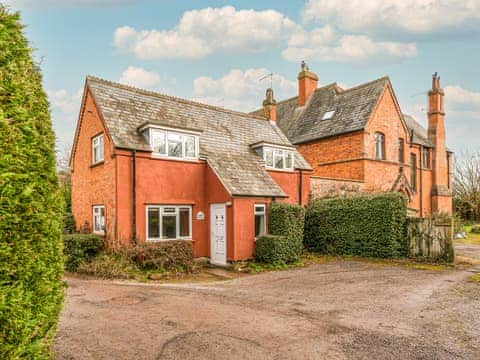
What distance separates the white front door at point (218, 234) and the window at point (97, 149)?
18.6 ft

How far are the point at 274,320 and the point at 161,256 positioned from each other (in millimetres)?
7322

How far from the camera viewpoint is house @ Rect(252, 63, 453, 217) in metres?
24.3

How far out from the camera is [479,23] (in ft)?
45.4

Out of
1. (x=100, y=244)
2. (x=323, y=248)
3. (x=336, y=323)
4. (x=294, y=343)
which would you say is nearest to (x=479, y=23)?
(x=323, y=248)

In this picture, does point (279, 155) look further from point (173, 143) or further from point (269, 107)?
point (173, 143)

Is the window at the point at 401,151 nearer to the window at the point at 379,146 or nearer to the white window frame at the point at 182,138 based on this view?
the window at the point at 379,146

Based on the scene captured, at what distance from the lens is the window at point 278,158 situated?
61.4 feet

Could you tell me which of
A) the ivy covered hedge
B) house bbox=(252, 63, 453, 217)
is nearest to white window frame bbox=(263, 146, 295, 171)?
house bbox=(252, 63, 453, 217)

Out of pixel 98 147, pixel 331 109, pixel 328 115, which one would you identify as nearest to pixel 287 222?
pixel 98 147

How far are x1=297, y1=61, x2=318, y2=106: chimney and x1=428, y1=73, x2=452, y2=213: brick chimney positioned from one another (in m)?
10.6

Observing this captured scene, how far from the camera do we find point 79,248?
1334 cm

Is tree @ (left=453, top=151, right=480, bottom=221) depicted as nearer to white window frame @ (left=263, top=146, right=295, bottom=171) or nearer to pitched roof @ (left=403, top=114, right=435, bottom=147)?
pitched roof @ (left=403, top=114, right=435, bottom=147)

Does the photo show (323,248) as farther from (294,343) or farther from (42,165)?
(42,165)

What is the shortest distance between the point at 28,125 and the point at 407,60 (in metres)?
17.0
